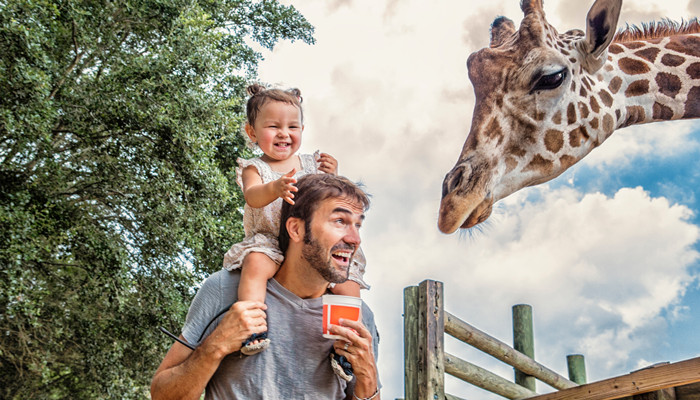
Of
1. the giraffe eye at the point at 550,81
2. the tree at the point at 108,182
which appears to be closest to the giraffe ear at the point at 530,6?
the giraffe eye at the point at 550,81

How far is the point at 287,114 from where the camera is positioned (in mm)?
1693

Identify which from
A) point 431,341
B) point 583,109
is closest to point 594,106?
point 583,109

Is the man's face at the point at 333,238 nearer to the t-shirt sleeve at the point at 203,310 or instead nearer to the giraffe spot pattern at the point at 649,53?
the t-shirt sleeve at the point at 203,310

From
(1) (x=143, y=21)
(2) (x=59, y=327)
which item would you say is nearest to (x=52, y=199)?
(2) (x=59, y=327)

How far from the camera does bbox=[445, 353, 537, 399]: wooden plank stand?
3.68 metres

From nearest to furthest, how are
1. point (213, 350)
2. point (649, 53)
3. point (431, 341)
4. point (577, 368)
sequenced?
point (213, 350), point (649, 53), point (431, 341), point (577, 368)

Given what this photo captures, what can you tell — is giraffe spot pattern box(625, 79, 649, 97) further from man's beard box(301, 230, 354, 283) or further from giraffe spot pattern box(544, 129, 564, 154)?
man's beard box(301, 230, 354, 283)

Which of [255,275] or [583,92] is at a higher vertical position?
[583,92]

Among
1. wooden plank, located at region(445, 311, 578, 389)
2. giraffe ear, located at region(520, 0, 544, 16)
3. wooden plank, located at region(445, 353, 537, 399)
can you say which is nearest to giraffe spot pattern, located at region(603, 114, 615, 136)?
giraffe ear, located at region(520, 0, 544, 16)

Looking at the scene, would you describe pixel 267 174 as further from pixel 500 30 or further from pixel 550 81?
pixel 500 30

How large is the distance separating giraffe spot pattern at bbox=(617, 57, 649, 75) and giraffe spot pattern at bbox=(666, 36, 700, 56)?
0.78ft

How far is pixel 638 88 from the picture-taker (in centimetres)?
299

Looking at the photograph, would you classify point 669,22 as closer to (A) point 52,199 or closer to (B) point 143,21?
(B) point 143,21

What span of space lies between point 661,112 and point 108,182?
199 inches
